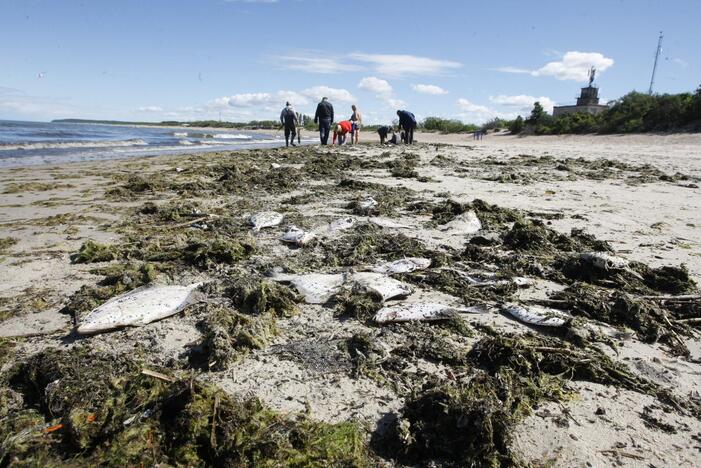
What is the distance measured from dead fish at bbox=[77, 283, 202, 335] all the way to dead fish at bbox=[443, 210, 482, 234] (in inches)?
148

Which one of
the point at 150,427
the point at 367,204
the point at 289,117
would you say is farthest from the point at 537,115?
the point at 150,427

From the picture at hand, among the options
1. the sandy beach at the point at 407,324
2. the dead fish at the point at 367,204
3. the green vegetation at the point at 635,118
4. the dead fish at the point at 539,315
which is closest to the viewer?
the sandy beach at the point at 407,324

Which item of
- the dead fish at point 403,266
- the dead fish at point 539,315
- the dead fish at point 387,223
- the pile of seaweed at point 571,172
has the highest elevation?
the pile of seaweed at point 571,172

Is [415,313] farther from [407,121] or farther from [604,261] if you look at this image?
[407,121]

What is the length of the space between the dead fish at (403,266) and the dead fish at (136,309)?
6.23 ft

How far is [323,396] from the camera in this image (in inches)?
110

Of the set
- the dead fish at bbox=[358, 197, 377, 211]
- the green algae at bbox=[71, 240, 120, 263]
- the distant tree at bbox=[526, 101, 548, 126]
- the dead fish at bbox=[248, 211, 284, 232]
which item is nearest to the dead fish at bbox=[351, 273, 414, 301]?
the dead fish at bbox=[248, 211, 284, 232]

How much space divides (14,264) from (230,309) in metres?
2.85

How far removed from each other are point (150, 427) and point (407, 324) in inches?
77.4

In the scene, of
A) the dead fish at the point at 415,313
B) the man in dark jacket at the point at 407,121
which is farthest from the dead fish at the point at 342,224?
the man in dark jacket at the point at 407,121

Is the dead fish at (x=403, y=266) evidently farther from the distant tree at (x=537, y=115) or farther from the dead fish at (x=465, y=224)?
the distant tree at (x=537, y=115)

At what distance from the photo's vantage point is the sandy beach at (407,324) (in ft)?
8.32

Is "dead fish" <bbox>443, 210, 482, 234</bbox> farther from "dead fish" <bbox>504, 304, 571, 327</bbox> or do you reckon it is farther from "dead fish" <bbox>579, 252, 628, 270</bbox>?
"dead fish" <bbox>504, 304, 571, 327</bbox>

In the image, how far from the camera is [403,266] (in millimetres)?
4770
